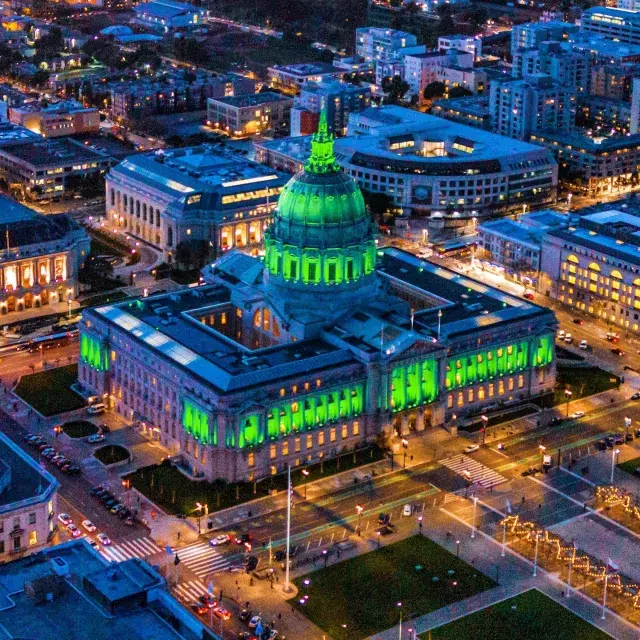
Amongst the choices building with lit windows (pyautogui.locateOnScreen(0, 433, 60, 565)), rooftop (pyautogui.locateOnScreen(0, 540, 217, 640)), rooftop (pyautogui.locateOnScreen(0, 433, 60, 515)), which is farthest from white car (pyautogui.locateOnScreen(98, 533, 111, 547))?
rooftop (pyautogui.locateOnScreen(0, 540, 217, 640))

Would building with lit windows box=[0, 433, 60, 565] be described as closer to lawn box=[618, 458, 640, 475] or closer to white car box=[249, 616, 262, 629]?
white car box=[249, 616, 262, 629]

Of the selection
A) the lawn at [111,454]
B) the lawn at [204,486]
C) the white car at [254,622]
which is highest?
the white car at [254,622]

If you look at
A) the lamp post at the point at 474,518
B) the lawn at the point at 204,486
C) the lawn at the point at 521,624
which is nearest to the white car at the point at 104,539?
the lawn at the point at 204,486

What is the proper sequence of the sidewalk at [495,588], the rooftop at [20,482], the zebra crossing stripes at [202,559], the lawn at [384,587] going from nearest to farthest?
the sidewalk at [495,588] → the lawn at [384,587] → the rooftop at [20,482] → the zebra crossing stripes at [202,559]

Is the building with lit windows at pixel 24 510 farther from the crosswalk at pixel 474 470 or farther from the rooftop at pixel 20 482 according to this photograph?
the crosswalk at pixel 474 470

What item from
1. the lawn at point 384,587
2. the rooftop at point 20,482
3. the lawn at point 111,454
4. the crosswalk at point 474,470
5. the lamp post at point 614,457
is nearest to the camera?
the lawn at point 384,587

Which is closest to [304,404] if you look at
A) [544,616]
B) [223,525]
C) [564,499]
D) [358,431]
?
[358,431]

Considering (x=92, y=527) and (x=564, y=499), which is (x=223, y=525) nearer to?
(x=92, y=527)
